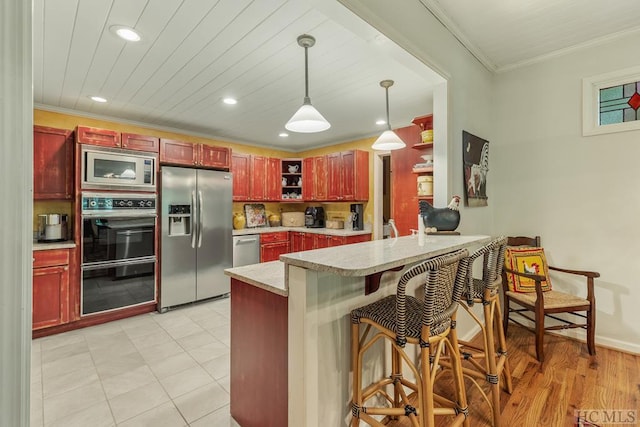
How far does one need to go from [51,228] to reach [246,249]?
2.35m

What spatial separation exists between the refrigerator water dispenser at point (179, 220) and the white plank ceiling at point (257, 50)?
1.24 metres

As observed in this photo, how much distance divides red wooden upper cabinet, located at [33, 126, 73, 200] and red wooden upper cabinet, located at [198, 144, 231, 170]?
145 centimetres

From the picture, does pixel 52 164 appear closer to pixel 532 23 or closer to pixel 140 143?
pixel 140 143

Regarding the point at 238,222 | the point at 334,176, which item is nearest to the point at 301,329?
the point at 334,176

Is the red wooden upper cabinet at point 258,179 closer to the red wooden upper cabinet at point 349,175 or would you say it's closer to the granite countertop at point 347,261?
the red wooden upper cabinet at point 349,175

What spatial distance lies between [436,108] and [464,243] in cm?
121

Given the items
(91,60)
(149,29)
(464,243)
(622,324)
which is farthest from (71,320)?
(622,324)

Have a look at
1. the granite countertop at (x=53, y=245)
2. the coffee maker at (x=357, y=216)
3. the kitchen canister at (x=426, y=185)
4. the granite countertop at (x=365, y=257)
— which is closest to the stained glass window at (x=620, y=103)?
the kitchen canister at (x=426, y=185)

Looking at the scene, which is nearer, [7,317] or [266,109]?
[7,317]

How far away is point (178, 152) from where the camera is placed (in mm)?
4023

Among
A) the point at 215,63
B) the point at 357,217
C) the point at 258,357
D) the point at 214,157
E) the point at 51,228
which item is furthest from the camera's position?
the point at 357,217

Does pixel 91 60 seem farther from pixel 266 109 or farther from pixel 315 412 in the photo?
pixel 315 412

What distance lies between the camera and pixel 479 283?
6.53 feet

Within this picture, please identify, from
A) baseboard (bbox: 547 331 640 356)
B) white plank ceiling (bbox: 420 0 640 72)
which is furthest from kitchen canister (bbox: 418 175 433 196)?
baseboard (bbox: 547 331 640 356)
